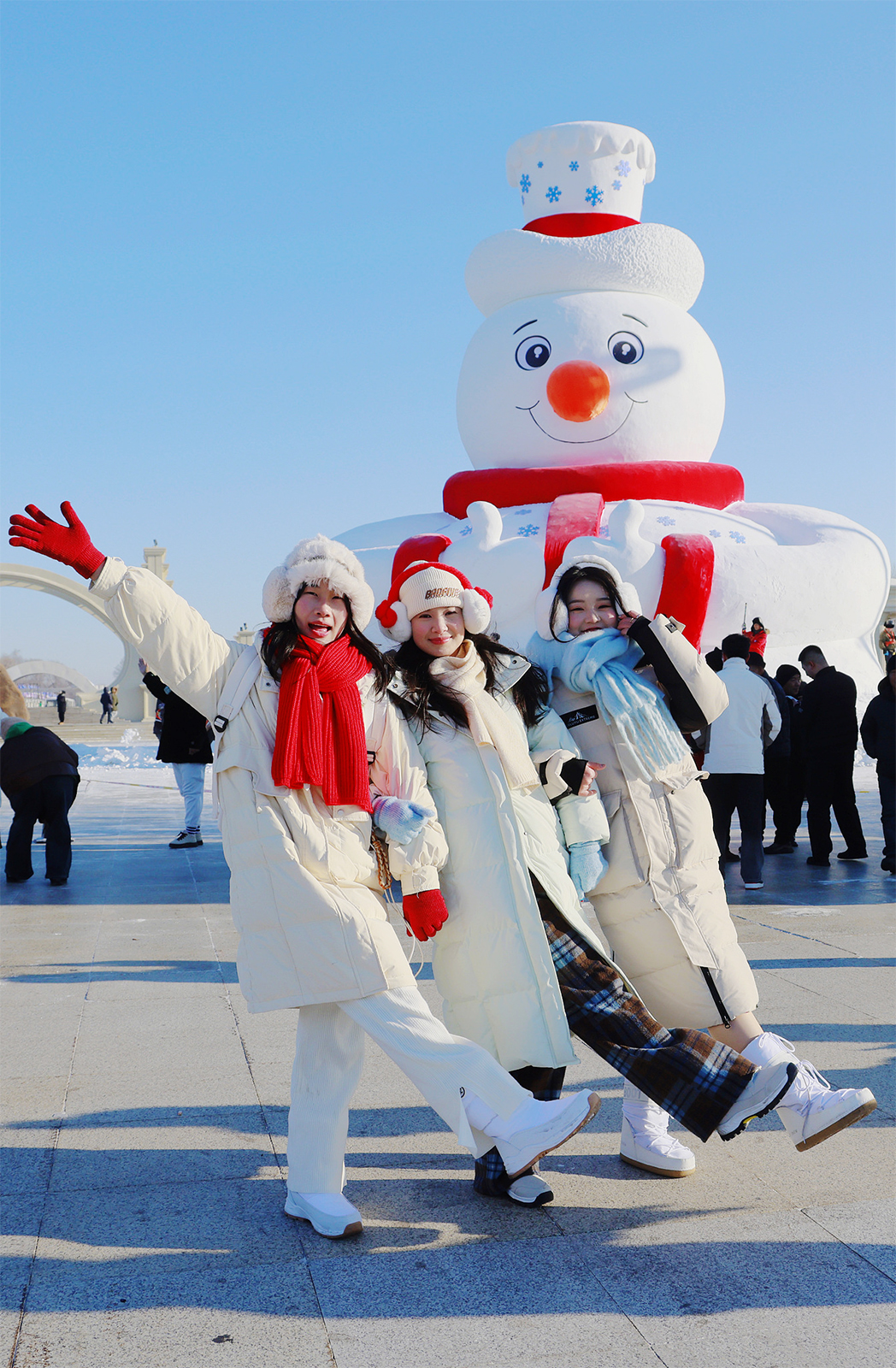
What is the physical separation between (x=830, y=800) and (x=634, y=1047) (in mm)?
6163

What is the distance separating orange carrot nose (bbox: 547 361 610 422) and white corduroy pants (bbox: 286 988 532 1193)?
10.7m

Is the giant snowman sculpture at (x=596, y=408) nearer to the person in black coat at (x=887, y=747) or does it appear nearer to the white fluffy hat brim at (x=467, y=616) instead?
the person in black coat at (x=887, y=747)

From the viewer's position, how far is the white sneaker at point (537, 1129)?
2465 millimetres

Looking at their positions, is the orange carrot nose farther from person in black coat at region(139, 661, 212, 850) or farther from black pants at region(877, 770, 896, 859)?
black pants at region(877, 770, 896, 859)

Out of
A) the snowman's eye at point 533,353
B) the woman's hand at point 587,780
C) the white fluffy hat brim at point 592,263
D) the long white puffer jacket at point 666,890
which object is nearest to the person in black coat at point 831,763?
the long white puffer jacket at point 666,890

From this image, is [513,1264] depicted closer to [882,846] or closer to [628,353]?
[882,846]

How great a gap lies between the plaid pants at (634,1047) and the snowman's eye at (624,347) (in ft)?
36.4

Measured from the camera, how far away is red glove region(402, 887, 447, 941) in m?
2.65

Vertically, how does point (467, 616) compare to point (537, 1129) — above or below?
above

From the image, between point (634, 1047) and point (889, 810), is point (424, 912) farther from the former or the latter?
point (889, 810)

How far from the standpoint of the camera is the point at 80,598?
39344 mm

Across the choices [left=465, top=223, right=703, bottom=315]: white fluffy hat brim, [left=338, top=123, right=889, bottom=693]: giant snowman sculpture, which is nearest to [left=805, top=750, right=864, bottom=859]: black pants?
[left=338, top=123, right=889, bottom=693]: giant snowman sculpture

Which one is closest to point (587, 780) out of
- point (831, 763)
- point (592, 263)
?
point (831, 763)

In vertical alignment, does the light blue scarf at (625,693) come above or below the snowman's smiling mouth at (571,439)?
below
